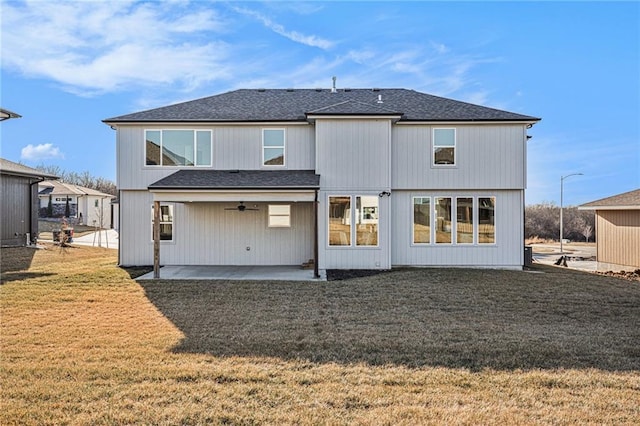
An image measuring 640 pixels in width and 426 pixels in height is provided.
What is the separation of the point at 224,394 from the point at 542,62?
67.9ft

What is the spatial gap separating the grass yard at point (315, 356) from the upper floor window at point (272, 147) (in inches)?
227

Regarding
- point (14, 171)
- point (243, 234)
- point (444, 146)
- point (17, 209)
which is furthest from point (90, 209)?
point (444, 146)

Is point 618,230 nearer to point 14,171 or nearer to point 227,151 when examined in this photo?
point 227,151

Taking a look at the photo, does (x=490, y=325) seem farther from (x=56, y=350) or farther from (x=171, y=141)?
(x=171, y=141)

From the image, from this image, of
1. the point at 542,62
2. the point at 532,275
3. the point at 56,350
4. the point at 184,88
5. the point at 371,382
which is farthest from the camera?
the point at 184,88

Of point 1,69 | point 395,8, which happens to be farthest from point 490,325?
point 1,69

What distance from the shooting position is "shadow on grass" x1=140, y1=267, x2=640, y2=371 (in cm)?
568

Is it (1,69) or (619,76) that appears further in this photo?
(619,76)

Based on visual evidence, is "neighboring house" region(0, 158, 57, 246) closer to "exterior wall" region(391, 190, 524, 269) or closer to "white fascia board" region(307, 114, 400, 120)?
"white fascia board" region(307, 114, 400, 120)

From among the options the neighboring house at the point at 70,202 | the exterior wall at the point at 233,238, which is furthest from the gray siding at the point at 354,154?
the neighboring house at the point at 70,202

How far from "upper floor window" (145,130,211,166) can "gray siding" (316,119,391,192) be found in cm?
444

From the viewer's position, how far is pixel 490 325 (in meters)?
7.38

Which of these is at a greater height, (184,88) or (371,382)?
(184,88)

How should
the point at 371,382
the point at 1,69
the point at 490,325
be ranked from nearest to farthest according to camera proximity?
1. the point at 371,382
2. the point at 490,325
3. the point at 1,69
